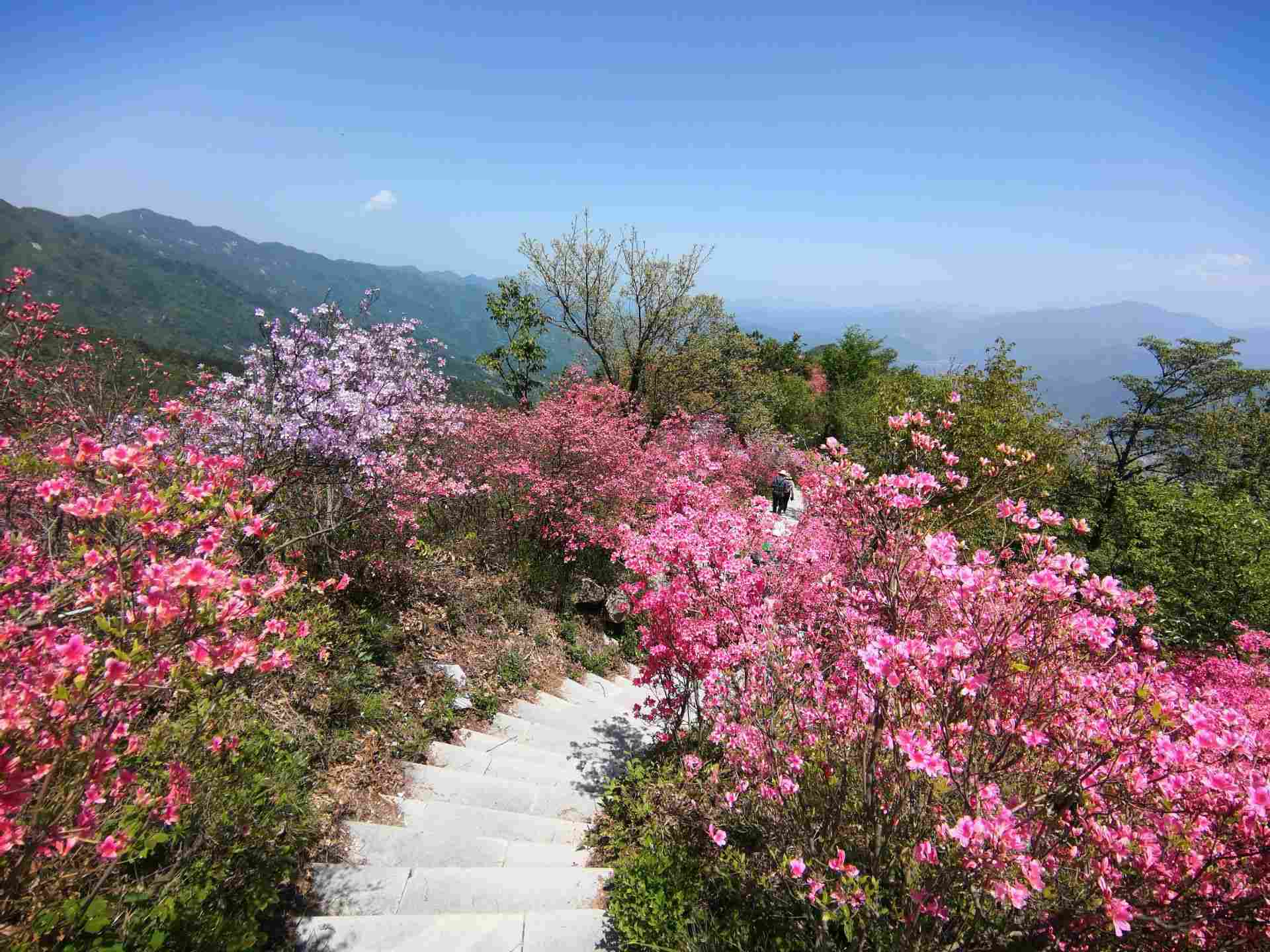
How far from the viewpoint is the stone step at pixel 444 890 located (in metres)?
3.83

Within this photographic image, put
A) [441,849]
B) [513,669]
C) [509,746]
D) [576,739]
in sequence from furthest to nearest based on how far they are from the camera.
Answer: [513,669] < [576,739] < [509,746] < [441,849]

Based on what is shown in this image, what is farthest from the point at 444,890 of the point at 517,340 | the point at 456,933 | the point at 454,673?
the point at 517,340

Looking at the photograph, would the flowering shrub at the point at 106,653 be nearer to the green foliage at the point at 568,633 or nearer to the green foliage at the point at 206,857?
the green foliage at the point at 206,857

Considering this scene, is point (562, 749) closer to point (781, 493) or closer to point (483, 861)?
point (483, 861)

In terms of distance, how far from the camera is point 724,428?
23172 millimetres

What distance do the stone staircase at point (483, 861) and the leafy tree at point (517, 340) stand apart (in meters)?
16.5

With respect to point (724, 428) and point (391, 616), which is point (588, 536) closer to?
point (391, 616)

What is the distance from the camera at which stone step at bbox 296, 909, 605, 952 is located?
3.51m

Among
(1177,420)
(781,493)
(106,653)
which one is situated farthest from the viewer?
(1177,420)

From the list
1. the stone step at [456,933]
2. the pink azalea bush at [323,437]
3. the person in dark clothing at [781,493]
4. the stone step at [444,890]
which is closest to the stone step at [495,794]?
the stone step at [444,890]

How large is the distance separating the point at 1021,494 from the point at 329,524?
15.6 m

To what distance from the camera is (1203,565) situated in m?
12.0

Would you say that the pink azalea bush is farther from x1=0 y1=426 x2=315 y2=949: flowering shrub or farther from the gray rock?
x1=0 y1=426 x2=315 y2=949: flowering shrub

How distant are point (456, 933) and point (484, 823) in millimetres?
1275
